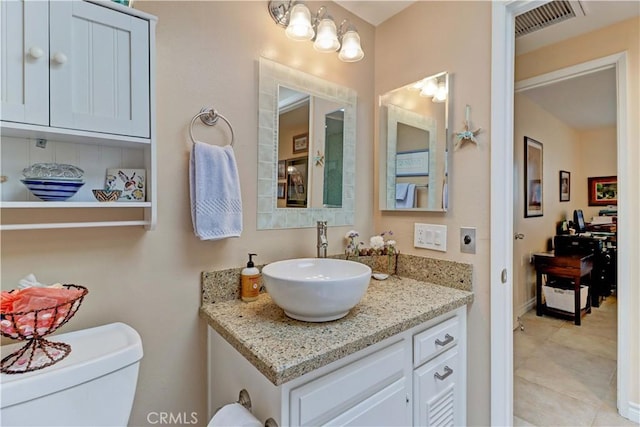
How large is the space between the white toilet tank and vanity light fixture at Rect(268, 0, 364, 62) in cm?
135

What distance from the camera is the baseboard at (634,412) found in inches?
67.4

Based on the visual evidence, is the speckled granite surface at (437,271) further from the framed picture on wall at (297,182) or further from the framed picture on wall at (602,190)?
the framed picture on wall at (602,190)

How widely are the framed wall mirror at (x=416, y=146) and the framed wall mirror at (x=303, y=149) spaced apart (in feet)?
0.68

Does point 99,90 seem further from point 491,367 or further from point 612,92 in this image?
point 612,92

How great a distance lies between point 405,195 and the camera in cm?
167

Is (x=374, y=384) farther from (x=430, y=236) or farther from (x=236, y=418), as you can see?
(x=430, y=236)

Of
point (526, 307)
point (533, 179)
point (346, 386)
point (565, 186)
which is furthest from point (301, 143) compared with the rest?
point (565, 186)

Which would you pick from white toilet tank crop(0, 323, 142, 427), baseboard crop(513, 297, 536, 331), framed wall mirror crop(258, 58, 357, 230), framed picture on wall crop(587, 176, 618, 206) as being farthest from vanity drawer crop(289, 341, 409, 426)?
framed picture on wall crop(587, 176, 618, 206)

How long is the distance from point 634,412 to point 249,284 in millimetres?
2302

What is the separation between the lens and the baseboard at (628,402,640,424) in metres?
1.71

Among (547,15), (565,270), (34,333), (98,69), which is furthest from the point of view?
(565,270)

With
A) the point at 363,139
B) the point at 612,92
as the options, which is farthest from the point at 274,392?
the point at 612,92

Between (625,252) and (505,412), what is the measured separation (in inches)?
48.8

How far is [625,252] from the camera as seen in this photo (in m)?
1.76
